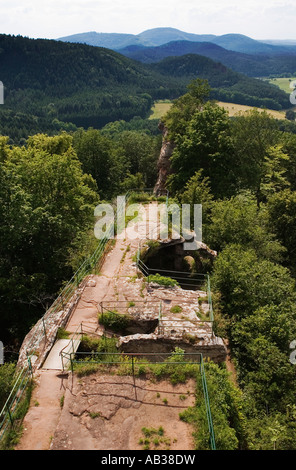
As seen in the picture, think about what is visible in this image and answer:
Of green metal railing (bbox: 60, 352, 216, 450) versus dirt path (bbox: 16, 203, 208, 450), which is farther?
green metal railing (bbox: 60, 352, 216, 450)

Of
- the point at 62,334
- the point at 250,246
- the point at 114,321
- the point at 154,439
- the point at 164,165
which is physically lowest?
the point at 154,439

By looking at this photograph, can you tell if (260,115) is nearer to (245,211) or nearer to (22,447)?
(245,211)

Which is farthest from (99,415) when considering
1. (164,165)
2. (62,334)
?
(164,165)

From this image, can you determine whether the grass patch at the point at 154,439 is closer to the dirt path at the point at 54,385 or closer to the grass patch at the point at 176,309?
the dirt path at the point at 54,385

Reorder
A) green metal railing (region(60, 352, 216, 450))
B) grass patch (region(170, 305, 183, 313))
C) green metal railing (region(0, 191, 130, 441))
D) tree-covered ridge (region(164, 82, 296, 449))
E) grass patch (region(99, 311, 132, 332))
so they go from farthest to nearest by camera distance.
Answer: grass patch (region(170, 305, 183, 313))
grass patch (region(99, 311, 132, 332))
tree-covered ridge (region(164, 82, 296, 449))
green metal railing (region(60, 352, 216, 450))
green metal railing (region(0, 191, 130, 441))

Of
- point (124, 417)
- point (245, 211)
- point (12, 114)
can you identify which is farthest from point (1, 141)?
point (12, 114)

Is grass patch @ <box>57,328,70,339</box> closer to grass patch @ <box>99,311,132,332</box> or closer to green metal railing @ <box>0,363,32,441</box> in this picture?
grass patch @ <box>99,311,132,332</box>

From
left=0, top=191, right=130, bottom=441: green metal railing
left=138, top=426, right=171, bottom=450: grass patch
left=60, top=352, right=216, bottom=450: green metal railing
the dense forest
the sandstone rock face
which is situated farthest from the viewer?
the sandstone rock face

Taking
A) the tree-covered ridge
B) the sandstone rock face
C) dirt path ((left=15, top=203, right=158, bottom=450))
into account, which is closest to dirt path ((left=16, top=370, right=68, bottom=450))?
dirt path ((left=15, top=203, right=158, bottom=450))

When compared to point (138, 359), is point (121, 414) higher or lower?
lower

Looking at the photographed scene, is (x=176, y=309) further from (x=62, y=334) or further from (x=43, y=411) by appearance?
(x=43, y=411)

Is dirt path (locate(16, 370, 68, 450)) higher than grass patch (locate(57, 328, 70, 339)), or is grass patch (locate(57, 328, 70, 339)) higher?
grass patch (locate(57, 328, 70, 339))

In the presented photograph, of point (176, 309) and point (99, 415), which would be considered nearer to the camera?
point (99, 415)

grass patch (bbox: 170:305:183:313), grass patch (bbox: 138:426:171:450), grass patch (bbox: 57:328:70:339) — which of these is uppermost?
grass patch (bbox: 170:305:183:313)
